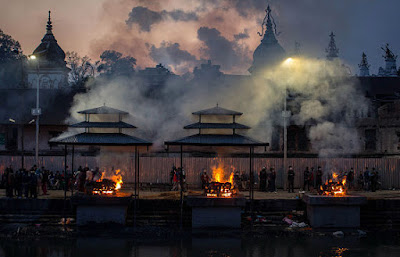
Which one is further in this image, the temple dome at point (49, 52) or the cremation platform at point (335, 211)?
the temple dome at point (49, 52)

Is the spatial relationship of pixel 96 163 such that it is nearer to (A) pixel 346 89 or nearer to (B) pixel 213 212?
(B) pixel 213 212

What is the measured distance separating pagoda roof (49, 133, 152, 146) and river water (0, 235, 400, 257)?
4265 mm

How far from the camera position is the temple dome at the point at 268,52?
56.3 metres

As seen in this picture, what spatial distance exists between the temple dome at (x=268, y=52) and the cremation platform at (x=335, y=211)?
34.7m

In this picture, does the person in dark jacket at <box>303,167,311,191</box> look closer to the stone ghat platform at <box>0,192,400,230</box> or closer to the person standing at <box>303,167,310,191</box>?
the person standing at <box>303,167,310,191</box>

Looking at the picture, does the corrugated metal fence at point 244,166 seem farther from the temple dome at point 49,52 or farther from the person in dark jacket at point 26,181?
the temple dome at point 49,52

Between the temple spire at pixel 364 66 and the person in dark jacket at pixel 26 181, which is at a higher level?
the temple spire at pixel 364 66

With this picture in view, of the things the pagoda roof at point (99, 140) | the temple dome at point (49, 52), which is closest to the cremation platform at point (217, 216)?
the pagoda roof at point (99, 140)

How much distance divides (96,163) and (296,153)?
15215 millimetres

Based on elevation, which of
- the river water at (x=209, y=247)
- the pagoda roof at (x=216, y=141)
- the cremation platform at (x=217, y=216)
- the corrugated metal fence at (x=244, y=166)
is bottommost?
the river water at (x=209, y=247)

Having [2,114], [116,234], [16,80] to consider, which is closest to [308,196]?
[116,234]

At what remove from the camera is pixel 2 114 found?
137 ft

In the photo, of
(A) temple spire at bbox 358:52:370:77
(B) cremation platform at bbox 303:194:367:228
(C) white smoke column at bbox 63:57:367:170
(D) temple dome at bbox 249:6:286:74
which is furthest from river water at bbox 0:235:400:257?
(A) temple spire at bbox 358:52:370:77

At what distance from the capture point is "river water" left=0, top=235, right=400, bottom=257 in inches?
645
